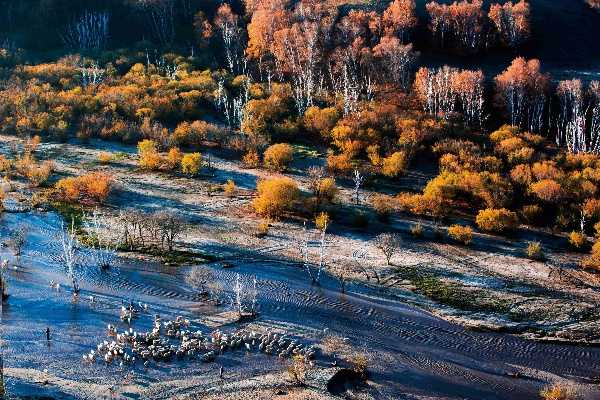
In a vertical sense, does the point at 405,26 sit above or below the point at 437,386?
above

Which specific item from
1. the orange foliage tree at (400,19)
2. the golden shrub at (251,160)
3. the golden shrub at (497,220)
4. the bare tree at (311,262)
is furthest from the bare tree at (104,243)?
the orange foliage tree at (400,19)

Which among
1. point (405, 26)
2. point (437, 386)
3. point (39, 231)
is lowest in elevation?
point (437, 386)

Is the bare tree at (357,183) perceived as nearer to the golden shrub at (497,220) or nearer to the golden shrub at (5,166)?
the golden shrub at (497,220)

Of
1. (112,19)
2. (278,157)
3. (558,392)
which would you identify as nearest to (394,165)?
(278,157)

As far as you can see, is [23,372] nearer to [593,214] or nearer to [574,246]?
[574,246]

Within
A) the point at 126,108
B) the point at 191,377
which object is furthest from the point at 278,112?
the point at 191,377

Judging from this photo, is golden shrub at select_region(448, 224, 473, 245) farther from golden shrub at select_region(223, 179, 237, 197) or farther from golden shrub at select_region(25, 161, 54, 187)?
golden shrub at select_region(25, 161, 54, 187)

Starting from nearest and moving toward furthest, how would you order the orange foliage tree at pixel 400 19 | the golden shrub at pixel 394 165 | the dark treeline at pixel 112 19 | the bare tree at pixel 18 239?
the bare tree at pixel 18 239 → the golden shrub at pixel 394 165 → the orange foliage tree at pixel 400 19 → the dark treeline at pixel 112 19
